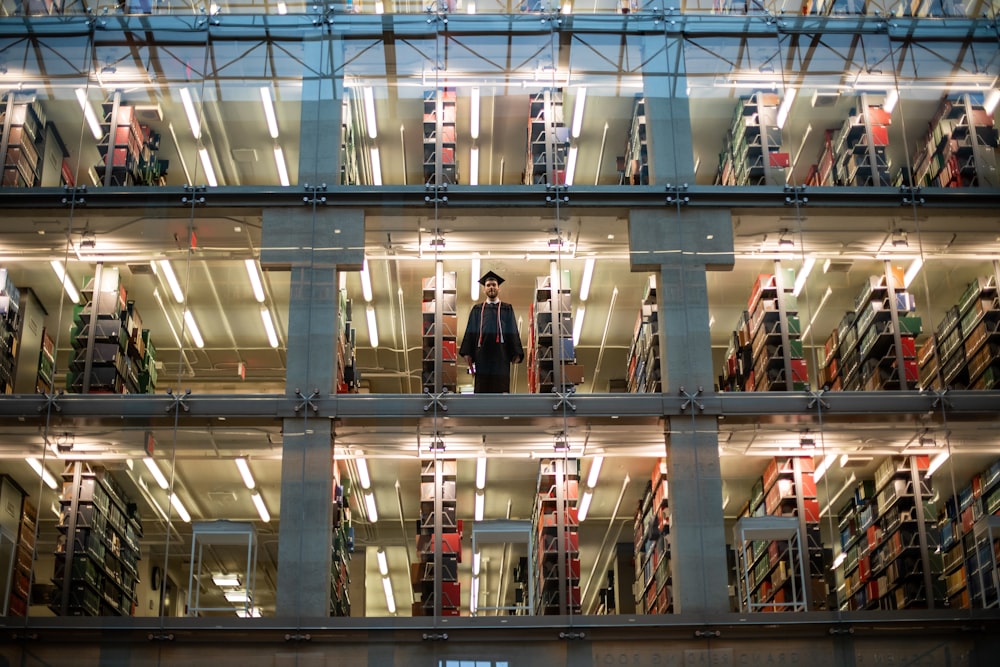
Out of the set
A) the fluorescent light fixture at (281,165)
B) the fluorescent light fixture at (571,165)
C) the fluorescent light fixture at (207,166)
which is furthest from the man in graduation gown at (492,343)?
the fluorescent light fixture at (207,166)

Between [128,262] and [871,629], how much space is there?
9.31 meters

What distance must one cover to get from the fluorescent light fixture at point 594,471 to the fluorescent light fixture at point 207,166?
559 cm

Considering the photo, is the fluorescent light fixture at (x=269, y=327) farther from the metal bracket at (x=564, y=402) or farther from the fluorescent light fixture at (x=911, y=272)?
the fluorescent light fixture at (x=911, y=272)

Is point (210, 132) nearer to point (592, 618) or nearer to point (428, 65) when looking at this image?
point (428, 65)

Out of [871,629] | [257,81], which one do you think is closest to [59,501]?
[257,81]

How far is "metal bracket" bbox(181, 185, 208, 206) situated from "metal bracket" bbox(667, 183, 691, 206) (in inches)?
213

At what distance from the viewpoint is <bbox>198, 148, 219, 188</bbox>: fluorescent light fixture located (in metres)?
16.8

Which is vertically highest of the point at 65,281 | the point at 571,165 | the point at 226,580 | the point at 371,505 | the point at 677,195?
the point at 571,165

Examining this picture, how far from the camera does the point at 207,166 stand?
55.6 feet

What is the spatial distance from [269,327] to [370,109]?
3142mm

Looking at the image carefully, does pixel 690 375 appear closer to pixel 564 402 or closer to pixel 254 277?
pixel 564 402

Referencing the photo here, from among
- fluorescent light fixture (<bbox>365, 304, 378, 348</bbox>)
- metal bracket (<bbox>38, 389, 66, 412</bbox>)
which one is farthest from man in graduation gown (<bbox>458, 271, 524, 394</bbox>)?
metal bracket (<bbox>38, 389, 66, 412</bbox>)

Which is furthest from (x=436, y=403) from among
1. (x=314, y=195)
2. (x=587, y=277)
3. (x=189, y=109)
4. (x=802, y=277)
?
(x=189, y=109)

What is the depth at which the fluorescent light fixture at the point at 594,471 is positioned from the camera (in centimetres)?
1593
